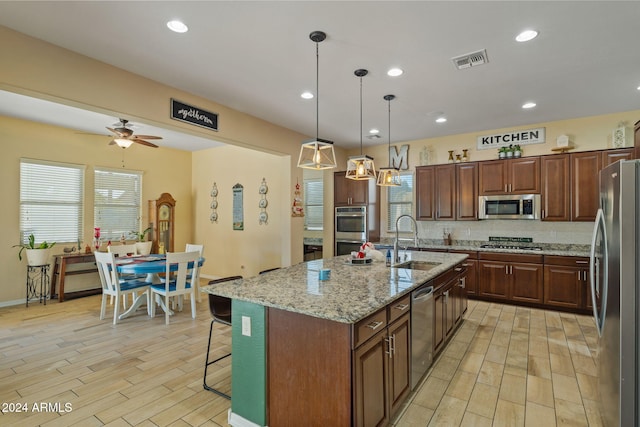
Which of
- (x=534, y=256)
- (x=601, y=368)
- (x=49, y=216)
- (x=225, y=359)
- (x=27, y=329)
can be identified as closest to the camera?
(x=601, y=368)

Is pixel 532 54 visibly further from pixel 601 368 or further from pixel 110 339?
pixel 110 339

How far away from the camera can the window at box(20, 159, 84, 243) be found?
17.4 feet

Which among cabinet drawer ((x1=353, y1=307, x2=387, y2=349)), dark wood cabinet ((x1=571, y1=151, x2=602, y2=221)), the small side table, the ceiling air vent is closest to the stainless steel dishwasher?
cabinet drawer ((x1=353, y1=307, x2=387, y2=349))

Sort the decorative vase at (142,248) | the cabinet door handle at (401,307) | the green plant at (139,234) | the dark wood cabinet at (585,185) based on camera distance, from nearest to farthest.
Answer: the cabinet door handle at (401,307), the dark wood cabinet at (585,185), the decorative vase at (142,248), the green plant at (139,234)

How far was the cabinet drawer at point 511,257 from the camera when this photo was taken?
15.5 feet

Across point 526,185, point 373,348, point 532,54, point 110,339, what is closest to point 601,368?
point 373,348

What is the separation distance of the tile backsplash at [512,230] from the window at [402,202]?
0.83ft

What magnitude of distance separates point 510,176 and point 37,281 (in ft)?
26.3

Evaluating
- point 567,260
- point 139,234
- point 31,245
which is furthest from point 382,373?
point 139,234

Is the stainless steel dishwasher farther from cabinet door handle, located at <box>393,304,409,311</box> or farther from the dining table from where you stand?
the dining table

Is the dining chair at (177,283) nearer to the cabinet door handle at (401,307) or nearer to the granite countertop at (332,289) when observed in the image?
the granite countertop at (332,289)

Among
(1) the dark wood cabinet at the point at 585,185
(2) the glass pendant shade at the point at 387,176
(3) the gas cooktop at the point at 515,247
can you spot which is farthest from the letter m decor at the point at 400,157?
(1) the dark wood cabinet at the point at 585,185

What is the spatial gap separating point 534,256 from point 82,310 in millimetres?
6842

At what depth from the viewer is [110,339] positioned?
3.69m
